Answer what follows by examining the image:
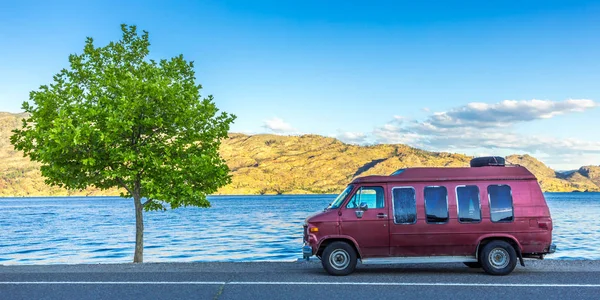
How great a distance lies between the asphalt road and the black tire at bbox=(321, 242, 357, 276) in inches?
9.3

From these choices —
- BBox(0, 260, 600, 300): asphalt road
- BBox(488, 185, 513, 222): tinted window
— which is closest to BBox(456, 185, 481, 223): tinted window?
BBox(488, 185, 513, 222): tinted window

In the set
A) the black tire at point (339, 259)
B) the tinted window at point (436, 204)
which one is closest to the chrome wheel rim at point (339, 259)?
the black tire at point (339, 259)

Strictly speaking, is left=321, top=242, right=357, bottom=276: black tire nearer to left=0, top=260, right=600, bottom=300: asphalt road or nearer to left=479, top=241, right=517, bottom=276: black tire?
left=0, top=260, right=600, bottom=300: asphalt road

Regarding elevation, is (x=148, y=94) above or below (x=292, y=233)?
above

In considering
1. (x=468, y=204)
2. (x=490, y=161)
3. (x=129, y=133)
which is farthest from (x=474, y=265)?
(x=129, y=133)

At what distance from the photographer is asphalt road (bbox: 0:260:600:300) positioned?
37.5ft

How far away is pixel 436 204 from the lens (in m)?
14.5

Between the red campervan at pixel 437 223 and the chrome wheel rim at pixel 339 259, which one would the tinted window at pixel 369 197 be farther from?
the chrome wheel rim at pixel 339 259

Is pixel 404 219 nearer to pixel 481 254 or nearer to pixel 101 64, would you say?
pixel 481 254

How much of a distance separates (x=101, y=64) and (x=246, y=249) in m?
22.8

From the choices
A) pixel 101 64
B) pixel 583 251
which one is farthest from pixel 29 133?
pixel 583 251

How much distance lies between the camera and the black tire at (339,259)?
14258 millimetres

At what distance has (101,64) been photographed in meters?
20.8

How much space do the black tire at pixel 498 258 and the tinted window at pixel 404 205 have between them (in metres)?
1.90
